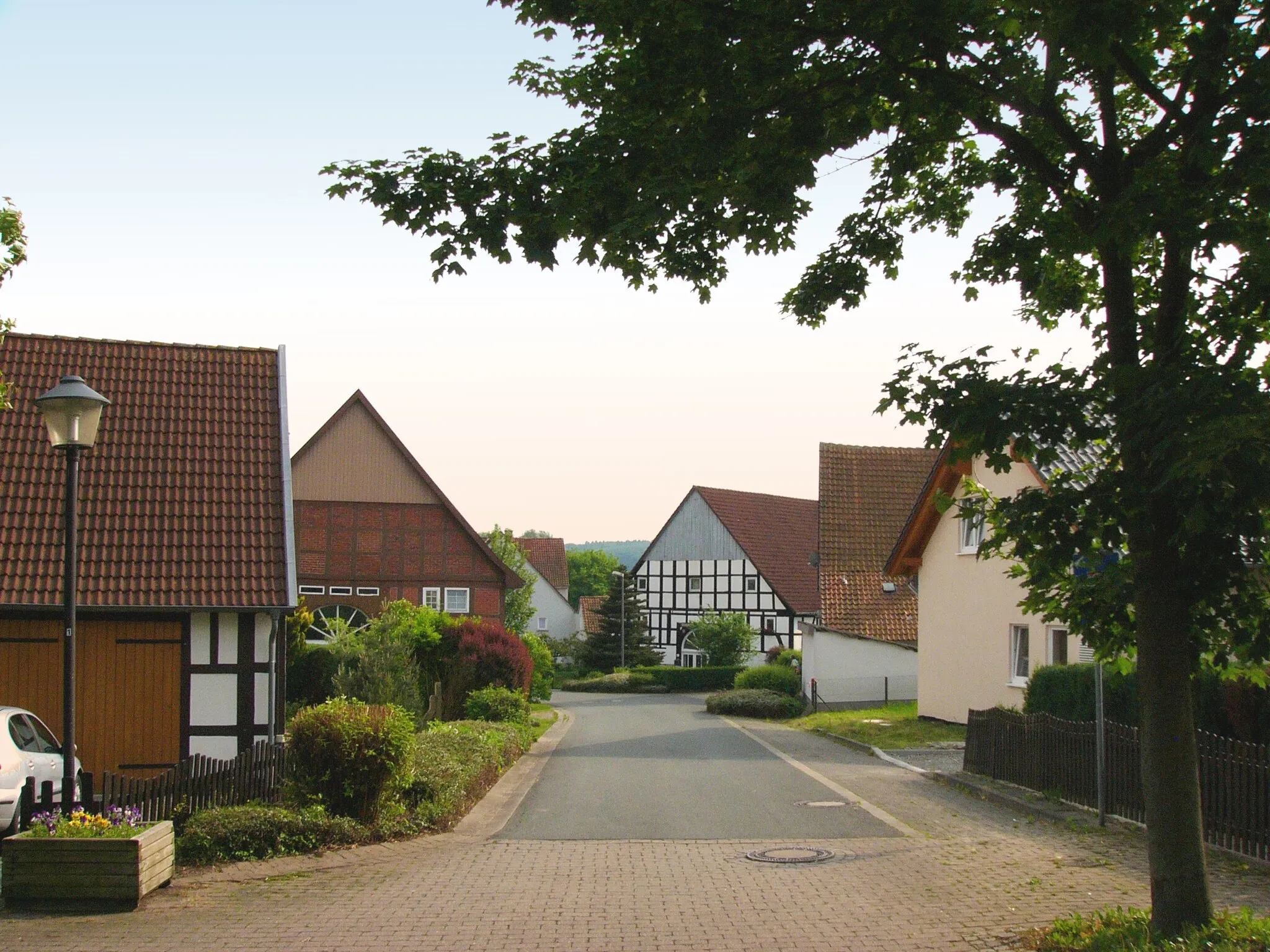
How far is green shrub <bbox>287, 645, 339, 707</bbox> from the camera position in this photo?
27.8m

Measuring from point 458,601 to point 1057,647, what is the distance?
18.6m

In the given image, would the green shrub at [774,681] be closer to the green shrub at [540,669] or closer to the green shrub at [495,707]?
the green shrub at [540,669]

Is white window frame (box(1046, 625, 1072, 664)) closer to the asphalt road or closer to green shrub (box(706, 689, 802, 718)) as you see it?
the asphalt road

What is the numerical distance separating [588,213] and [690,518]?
2157 inches

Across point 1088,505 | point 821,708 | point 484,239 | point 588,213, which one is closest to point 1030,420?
point 1088,505

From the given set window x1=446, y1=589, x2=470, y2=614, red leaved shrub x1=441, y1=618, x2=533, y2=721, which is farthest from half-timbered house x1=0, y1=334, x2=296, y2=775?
window x1=446, y1=589, x2=470, y2=614

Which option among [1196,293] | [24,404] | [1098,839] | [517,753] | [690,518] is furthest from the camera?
[690,518]

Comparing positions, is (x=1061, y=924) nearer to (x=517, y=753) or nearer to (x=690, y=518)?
(x=517, y=753)

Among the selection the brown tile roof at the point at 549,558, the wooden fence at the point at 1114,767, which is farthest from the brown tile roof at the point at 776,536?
the wooden fence at the point at 1114,767

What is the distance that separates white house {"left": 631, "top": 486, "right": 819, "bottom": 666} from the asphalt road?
95.3 ft

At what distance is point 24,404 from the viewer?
18.2 meters

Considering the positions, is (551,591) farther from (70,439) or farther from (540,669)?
(70,439)

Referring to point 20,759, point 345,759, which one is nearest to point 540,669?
point 345,759

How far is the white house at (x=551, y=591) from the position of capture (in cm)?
9225
